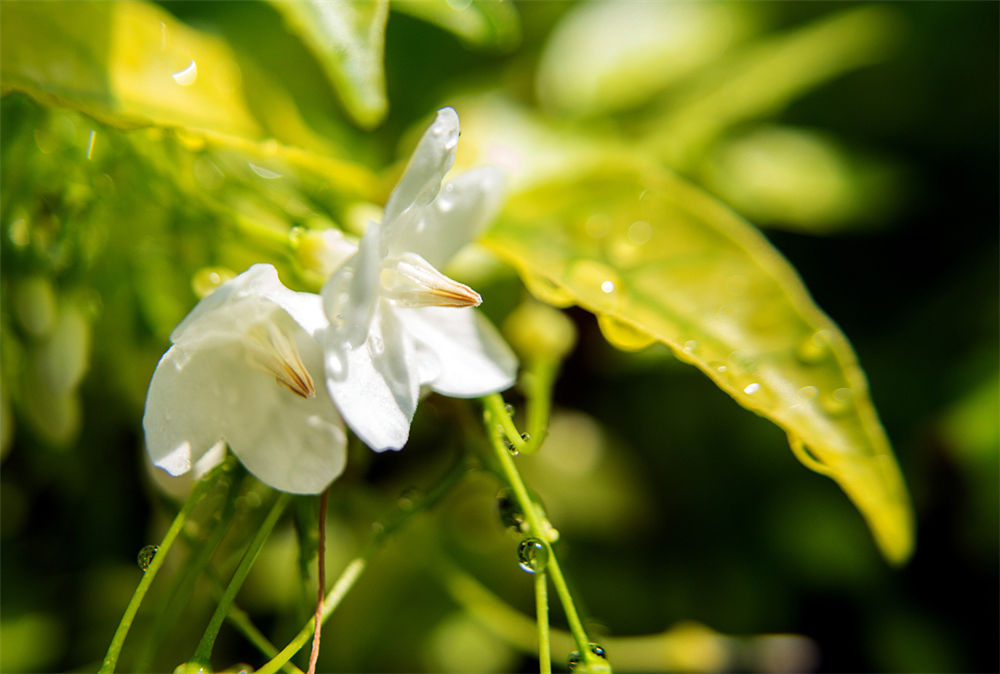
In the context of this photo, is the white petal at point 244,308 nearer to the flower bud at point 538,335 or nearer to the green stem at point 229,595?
the green stem at point 229,595

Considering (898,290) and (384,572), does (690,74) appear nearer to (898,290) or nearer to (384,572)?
(898,290)

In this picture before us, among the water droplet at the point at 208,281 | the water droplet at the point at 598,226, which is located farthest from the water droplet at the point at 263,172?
the water droplet at the point at 598,226

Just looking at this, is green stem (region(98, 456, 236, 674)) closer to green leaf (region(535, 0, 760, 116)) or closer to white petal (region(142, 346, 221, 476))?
white petal (region(142, 346, 221, 476))

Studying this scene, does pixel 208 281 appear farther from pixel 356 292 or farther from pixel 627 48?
pixel 627 48

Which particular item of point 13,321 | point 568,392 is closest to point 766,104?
point 568,392

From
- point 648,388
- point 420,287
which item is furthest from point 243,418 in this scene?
point 648,388
